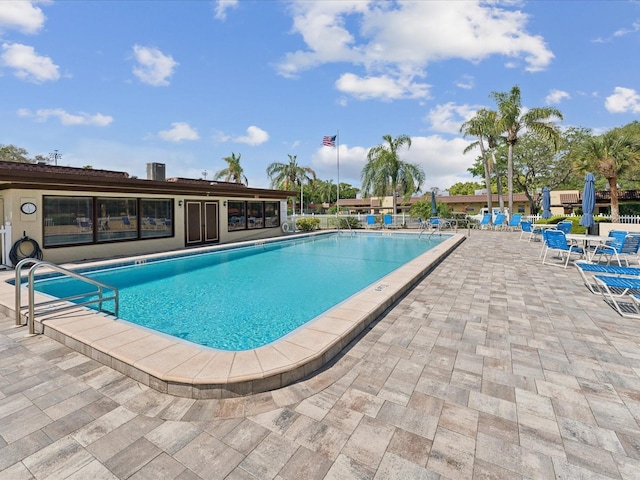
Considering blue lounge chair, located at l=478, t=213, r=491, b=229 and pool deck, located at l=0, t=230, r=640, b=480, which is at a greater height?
blue lounge chair, located at l=478, t=213, r=491, b=229

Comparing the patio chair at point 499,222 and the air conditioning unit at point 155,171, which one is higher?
the air conditioning unit at point 155,171

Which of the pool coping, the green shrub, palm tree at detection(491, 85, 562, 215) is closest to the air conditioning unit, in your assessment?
the green shrub

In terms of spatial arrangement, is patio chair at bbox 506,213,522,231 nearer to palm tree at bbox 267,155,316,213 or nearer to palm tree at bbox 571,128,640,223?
palm tree at bbox 571,128,640,223

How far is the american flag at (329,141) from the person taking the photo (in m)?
24.1

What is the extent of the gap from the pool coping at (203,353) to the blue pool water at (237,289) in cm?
104

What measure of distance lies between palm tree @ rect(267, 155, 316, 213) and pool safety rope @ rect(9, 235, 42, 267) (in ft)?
80.1

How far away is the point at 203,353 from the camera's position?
10.8ft

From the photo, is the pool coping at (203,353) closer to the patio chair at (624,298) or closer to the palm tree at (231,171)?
the patio chair at (624,298)

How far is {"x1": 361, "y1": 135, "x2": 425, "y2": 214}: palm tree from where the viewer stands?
23844mm

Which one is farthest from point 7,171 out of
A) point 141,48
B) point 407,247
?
point 407,247

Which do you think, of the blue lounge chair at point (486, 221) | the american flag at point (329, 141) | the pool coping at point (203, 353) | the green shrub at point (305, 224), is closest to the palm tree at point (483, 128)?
the blue lounge chair at point (486, 221)

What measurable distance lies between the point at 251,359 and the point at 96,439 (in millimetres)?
1275

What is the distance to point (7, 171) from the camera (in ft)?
24.8

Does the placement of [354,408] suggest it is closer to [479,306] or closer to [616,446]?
[616,446]
